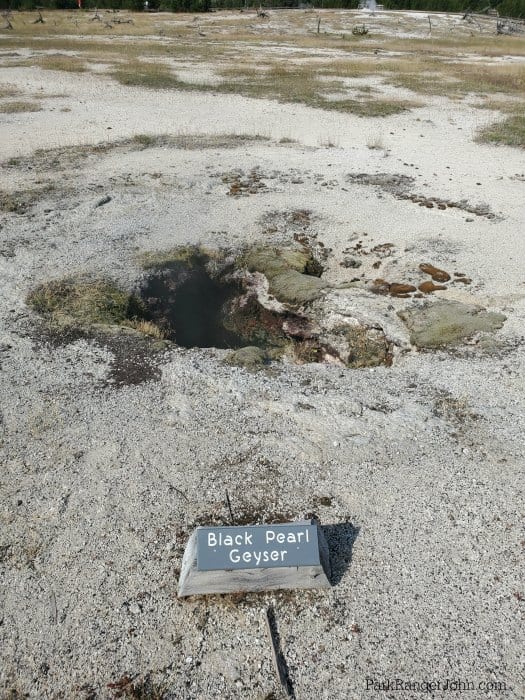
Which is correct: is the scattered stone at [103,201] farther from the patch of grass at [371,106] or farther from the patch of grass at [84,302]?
the patch of grass at [371,106]

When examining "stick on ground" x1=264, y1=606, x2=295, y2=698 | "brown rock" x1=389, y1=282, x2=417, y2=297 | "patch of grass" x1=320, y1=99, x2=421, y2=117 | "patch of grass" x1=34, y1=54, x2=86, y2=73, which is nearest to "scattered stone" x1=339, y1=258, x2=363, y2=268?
"brown rock" x1=389, y1=282, x2=417, y2=297

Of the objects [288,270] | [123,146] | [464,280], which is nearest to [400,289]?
[464,280]

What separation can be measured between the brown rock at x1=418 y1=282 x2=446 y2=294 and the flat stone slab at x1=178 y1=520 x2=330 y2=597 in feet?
24.5

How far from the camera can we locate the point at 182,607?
528 cm

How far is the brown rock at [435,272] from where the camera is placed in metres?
11.8

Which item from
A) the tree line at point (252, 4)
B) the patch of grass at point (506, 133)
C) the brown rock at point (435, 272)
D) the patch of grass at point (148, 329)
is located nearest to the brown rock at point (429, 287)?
the brown rock at point (435, 272)

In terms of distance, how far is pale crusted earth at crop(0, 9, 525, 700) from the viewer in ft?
16.2

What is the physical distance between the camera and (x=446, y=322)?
9992 millimetres

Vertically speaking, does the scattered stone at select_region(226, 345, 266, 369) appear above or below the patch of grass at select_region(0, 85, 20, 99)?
below

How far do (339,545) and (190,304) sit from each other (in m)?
7.16

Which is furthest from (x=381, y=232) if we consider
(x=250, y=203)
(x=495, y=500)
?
(x=495, y=500)

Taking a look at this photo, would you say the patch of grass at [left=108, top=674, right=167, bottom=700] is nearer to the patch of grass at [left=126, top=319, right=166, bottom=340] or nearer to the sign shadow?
the sign shadow

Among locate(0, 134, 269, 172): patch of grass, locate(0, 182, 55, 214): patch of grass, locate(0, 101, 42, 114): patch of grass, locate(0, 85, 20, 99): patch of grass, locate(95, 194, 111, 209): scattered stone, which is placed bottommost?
locate(95, 194, 111, 209): scattered stone

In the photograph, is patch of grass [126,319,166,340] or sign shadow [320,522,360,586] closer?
sign shadow [320,522,360,586]
